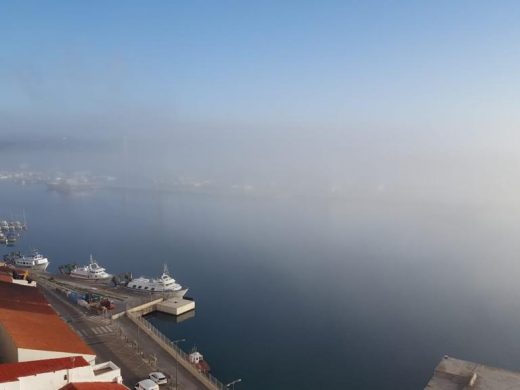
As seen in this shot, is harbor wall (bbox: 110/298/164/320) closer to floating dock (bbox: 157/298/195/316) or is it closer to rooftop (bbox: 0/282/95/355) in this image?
floating dock (bbox: 157/298/195/316)

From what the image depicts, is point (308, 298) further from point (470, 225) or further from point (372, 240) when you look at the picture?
point (470, 225)

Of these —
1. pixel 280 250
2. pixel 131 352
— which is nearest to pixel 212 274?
pixel 280 250

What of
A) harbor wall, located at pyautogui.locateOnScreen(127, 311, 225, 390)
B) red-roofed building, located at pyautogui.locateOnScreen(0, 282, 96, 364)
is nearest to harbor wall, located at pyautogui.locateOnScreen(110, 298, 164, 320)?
harbor wall, located at pyautogui.locateOnScreen(127, 311, 225, 390)

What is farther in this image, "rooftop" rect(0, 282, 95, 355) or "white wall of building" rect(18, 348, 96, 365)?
"rooftop" rect(0, 282, 95, 355)

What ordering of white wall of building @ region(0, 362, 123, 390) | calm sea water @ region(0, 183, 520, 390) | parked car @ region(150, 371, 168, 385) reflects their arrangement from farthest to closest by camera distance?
calm sea water @ region(0, 183, 520, 390) → parked car @ region(150, 371, 168, 385) → white wall of building @ region(0, 362, 123, 390)

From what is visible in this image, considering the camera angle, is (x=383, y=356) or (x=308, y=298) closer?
(x=383, y=356)

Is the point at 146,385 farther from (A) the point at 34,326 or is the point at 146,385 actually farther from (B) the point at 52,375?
(A) the point at 34,326

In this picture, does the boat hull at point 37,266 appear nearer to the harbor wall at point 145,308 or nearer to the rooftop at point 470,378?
the harbor wall at point 145,308
